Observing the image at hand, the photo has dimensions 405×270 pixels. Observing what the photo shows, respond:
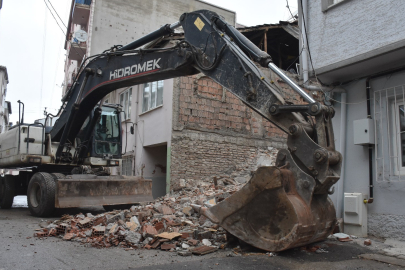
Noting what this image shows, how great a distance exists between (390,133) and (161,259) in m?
4.47

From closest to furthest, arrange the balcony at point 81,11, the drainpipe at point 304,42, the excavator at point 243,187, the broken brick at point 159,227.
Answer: the excavator at point 243,187 → the broken brick at point 159,227 → the drainpipe at point 304,42 → the balcony at point 81,11

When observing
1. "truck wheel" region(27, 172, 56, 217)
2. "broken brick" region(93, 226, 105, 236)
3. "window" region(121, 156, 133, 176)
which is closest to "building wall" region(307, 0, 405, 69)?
"broken brick" region(93, 226, 105, 236)

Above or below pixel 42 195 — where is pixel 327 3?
above

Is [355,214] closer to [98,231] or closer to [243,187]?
[243,187]

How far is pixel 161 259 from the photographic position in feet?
15.8

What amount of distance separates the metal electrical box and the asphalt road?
744 millimetres

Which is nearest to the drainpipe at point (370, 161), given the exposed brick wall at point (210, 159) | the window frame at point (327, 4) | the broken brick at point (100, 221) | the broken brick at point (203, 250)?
the window frame at point (327, 4)

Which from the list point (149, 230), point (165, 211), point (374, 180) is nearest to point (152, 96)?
point (165, 211)

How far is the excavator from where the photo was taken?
4.50 m

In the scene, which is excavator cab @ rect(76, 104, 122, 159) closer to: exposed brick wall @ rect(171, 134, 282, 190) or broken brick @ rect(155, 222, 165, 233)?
exposed brick wall @ rect(171, 134, 282, 190)

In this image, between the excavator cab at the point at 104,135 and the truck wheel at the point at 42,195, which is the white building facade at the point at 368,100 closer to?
the excavator cab at the point at 104,135

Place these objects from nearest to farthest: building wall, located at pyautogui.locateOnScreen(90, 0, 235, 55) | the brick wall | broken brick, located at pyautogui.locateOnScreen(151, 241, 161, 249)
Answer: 1. broken brick, located at pyautogui.locateOnScreen(151, 241, 161, 249)
2. the brick wall
3. building wall, located at pyautogui.locateOnScreen(90, 0, 235, 55)

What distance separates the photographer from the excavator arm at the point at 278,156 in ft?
14.5

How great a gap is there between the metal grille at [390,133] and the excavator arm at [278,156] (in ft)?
6.77
